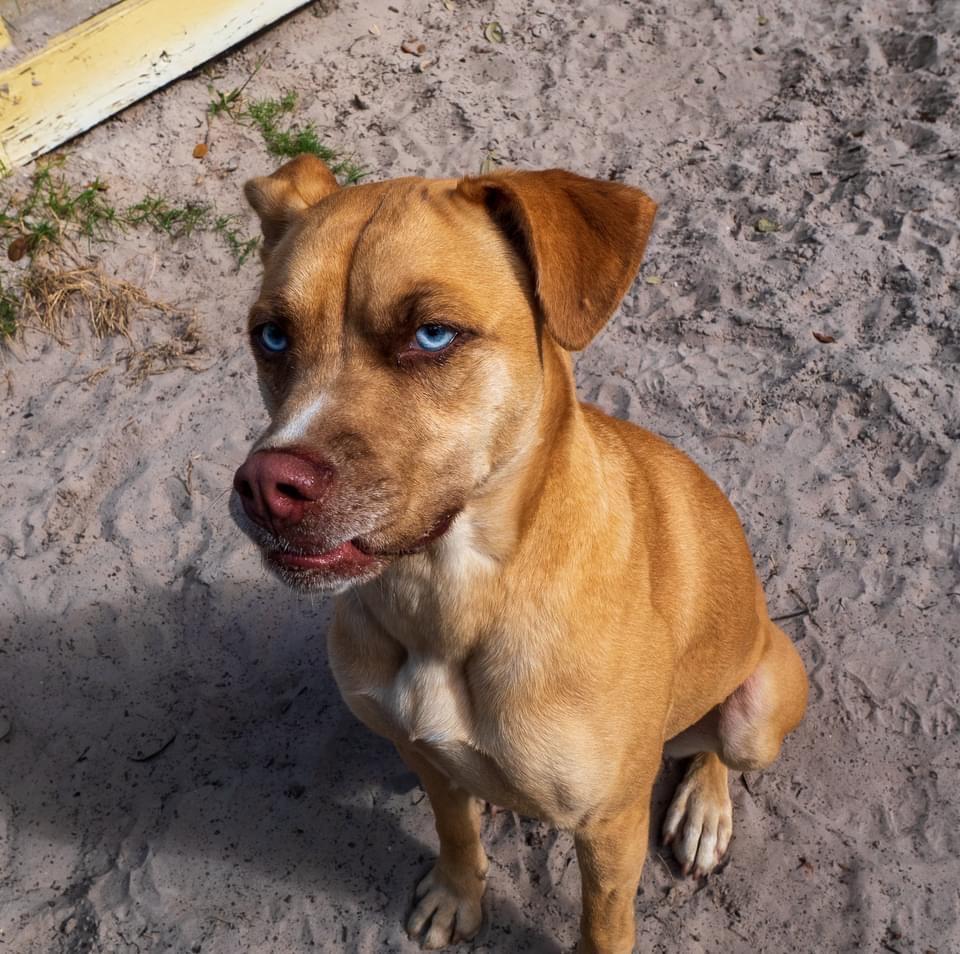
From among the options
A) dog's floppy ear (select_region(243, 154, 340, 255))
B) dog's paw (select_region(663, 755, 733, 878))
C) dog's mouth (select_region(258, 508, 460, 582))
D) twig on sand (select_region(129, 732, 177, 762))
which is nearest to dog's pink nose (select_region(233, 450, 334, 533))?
dog's mouth (select_region(258, 508, 460, 582))

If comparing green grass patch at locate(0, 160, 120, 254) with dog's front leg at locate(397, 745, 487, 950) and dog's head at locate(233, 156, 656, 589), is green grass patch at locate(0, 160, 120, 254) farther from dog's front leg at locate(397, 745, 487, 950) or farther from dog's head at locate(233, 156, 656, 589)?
A: dog's front leg at locate(397, 745, 487, 950)

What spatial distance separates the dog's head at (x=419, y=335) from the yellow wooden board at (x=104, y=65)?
14.4 feet

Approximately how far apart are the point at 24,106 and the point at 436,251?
4718 mm

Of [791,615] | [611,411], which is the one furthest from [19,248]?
[791,615]

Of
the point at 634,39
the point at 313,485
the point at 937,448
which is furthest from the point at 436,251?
the point at 634,39

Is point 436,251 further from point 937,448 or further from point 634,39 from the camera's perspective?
point 634,39

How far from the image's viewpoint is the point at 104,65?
19.6 ft

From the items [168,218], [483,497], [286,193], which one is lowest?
[168,218]

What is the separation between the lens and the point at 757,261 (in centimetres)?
545

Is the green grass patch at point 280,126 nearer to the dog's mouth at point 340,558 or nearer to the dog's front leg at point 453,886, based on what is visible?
the dog's front leg at point 453,886

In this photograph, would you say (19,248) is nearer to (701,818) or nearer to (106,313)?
(106,313)

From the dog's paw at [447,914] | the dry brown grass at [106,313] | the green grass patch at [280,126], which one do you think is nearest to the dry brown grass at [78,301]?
the dry brown grass at [106,313]

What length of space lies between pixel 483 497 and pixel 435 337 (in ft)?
1.36

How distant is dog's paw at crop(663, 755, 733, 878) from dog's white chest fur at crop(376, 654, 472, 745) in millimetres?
1396
